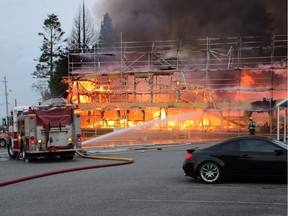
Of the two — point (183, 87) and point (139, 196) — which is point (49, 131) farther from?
point (183, 87)

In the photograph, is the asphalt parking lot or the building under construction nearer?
the asphalt parking lot

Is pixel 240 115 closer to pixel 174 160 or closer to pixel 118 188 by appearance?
pixel 174 160

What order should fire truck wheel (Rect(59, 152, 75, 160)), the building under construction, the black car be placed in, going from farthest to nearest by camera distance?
the building under construction → fire truck wheel (Rect(59, 152, 75, 160)) → the black car

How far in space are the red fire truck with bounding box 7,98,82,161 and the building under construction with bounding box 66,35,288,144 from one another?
13919 mm

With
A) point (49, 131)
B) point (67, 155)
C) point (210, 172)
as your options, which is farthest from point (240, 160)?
point (67, 155)

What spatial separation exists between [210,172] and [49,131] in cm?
891

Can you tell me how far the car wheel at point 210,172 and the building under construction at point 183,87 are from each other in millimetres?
20400

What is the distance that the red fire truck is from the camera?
1788 cm

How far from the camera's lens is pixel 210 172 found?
35.4ft

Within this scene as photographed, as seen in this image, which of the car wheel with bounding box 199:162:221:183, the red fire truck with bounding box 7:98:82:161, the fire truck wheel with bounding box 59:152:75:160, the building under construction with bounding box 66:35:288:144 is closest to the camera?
the car wheel with bounding box 199:162:221:183

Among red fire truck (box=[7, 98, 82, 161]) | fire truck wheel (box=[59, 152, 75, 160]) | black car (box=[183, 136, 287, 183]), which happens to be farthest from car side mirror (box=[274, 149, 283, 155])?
fire truck wheel (box=[59, 152, 75, 160])

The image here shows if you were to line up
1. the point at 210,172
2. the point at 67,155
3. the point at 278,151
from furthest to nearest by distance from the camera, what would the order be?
the point at 67,155, the point at 210,172, the point at 278,151

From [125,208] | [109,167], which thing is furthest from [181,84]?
[125,208]

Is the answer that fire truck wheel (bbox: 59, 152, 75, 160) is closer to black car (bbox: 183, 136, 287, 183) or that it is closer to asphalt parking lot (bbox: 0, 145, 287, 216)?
asphalt parking lot (bbox: 0, 145, 287, 216)
